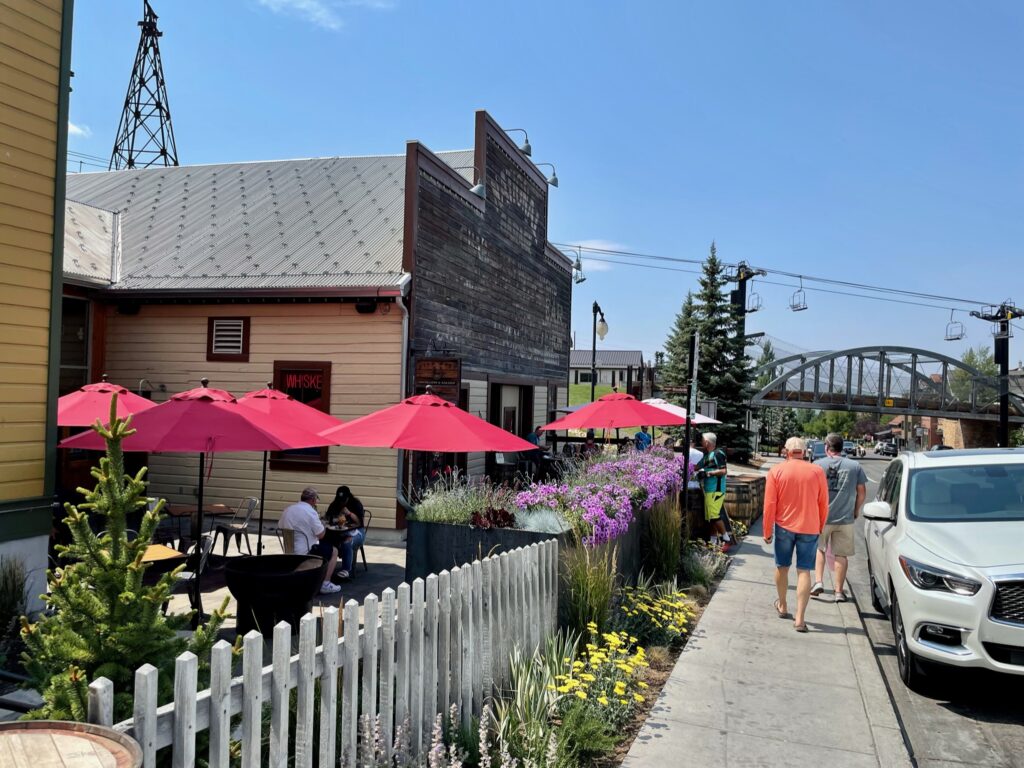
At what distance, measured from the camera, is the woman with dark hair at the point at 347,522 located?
30.6ft

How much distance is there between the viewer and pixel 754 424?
160 feet

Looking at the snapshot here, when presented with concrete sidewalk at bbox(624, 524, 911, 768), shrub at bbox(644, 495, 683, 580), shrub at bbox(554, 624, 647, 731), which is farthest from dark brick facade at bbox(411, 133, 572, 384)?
shrub at bbox(554, 624, 647, 731)

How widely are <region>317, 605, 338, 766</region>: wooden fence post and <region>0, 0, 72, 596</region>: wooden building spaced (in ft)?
16.7

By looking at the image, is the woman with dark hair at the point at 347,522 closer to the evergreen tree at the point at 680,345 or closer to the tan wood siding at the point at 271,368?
the tan wood siding at the point at 271,368

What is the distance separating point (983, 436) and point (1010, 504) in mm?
68026

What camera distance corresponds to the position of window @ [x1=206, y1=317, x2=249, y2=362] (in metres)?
13.4

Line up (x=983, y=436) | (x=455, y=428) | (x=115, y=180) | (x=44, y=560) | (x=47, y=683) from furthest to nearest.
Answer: (x=983, y=436) → (x=115, y=180) → (x=455, y=428) → (x=44, y=560) → (x=47, y=683)

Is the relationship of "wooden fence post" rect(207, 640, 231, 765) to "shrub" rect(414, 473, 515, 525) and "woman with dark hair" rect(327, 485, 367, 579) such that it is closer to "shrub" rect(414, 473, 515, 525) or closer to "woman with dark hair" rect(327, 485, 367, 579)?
"shrub" rect(414, 473, 515, 525)

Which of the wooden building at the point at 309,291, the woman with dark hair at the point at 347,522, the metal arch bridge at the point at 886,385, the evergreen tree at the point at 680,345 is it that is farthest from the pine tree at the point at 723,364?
the woman with dark hair at the point at 347,522

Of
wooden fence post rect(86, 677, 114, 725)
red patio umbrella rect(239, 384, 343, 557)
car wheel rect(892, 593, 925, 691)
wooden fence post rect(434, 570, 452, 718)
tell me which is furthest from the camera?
red patio umbrella rect(239, 384, 343, 557)

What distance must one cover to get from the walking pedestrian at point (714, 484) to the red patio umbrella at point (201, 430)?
Answer: 6441 mm

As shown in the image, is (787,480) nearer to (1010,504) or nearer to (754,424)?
(1010,504)

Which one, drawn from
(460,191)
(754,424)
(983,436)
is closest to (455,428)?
(460,191)

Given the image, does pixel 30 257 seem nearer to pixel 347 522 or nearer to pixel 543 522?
pixel 347 522
